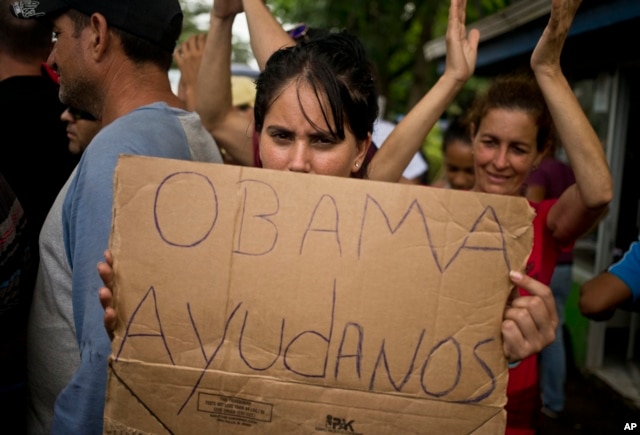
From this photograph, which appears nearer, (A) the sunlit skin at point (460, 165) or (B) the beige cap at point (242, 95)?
(A) the sunlit skin at point (460, 165)

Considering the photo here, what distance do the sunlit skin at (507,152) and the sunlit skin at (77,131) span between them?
150 cm

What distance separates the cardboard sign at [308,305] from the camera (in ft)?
4.49

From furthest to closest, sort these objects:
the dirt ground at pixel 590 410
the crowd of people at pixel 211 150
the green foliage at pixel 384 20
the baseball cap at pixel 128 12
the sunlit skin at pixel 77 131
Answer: the green foliage at pixel 384 20 < the dirt ground at pixel 590 410 < the sunlit skin at pixel 77 131 < the baseball cap at pixel 128 12 < the crowd of people at pixel 211 150

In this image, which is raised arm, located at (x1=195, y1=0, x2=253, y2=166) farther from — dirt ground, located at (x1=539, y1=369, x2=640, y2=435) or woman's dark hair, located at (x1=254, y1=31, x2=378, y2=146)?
dirt ground, located at (x1=539, y1=369, x2=640, y2=435)

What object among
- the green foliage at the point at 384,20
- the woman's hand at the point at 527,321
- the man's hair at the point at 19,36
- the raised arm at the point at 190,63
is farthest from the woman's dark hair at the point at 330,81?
the green foliage at the point at 384,20

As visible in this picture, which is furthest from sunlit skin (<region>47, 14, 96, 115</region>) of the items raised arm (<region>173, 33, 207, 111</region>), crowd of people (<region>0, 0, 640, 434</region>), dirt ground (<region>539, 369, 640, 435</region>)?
dirt ground (<region>539, 369, 640, 435</region>)

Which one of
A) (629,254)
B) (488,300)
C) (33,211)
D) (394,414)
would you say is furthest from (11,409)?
(629,254)

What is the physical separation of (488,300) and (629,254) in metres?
1.22

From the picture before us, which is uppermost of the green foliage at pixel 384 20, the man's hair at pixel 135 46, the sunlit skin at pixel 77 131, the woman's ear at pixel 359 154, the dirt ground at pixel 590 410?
the green foliage at pixel 384 20

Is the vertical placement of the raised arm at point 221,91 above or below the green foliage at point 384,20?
below

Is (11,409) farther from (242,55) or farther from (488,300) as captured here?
(242,55)

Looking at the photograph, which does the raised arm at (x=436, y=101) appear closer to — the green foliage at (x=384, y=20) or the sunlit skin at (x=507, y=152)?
the sunlit skin at (x=507, y=152)

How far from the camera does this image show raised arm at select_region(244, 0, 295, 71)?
239 centimetres

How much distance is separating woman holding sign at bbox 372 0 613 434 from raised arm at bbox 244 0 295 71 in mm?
588
